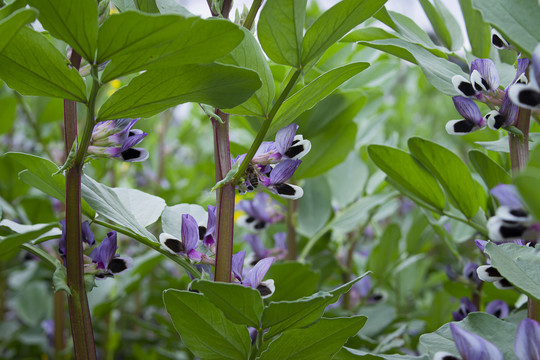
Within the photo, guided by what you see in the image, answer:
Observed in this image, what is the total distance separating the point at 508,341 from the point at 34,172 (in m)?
0.58

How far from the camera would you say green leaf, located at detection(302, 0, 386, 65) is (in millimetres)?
533

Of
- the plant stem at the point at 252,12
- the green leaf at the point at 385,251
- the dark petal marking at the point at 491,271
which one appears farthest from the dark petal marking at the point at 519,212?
the green leaf at the point at 385,251

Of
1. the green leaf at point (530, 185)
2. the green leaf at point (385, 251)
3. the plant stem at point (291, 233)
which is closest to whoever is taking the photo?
the green leaf at point (530, 185)

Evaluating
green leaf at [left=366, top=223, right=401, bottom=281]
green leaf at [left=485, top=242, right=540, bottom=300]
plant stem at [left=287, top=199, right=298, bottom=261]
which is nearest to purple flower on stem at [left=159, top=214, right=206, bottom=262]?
green leaf at [left=485, top=242, right=540, bottom=300]

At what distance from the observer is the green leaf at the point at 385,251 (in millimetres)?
1212

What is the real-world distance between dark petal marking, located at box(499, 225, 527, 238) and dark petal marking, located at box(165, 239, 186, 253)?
37 centimetres

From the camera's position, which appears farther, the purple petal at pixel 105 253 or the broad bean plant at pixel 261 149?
the purple petal at pixel 105 253

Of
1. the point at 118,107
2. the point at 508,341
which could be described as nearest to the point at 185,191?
the point at 118,107

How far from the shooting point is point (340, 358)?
0.63 metres

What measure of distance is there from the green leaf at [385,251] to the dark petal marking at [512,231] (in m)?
0.78

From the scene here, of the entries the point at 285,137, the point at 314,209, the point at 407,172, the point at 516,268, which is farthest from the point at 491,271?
the point at 314,209

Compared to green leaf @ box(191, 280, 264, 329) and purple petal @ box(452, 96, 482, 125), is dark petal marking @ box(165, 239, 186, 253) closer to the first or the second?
green leaf @ box(191, 280, 264, 329)

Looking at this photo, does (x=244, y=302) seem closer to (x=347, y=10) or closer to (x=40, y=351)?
(x=347, y=10)

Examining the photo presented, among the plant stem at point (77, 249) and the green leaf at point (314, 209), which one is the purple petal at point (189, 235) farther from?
the green leaf at point (314, 209)
